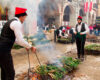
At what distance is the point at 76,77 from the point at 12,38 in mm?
2425

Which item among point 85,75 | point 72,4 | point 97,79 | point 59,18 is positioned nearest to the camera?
point 97,79

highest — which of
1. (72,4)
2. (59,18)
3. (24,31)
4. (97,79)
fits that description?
(72,4)

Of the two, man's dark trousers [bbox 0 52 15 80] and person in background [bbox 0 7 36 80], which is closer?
person in background [bbox 0 7 36 80]

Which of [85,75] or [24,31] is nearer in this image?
[85,75]

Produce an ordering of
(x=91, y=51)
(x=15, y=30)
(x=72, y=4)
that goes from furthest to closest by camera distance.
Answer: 1. (x=72, y=4)
2. (x=91, y=51)
3. (x=15, y=30)

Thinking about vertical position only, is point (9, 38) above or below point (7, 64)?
above

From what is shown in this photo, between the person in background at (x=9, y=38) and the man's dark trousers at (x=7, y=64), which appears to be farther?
the man's dark trousers at (x=7, y=64)

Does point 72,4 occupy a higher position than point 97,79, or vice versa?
point 72,4

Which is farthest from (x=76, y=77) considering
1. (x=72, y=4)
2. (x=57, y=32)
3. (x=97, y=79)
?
(x=72, y=4)

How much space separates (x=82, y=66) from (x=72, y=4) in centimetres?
1899

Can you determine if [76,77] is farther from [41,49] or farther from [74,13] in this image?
[74,13]

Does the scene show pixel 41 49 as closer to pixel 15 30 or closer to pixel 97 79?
pixel 97 79

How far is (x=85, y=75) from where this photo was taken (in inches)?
159

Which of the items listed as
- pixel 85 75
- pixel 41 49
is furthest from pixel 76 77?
pixel 41 49
